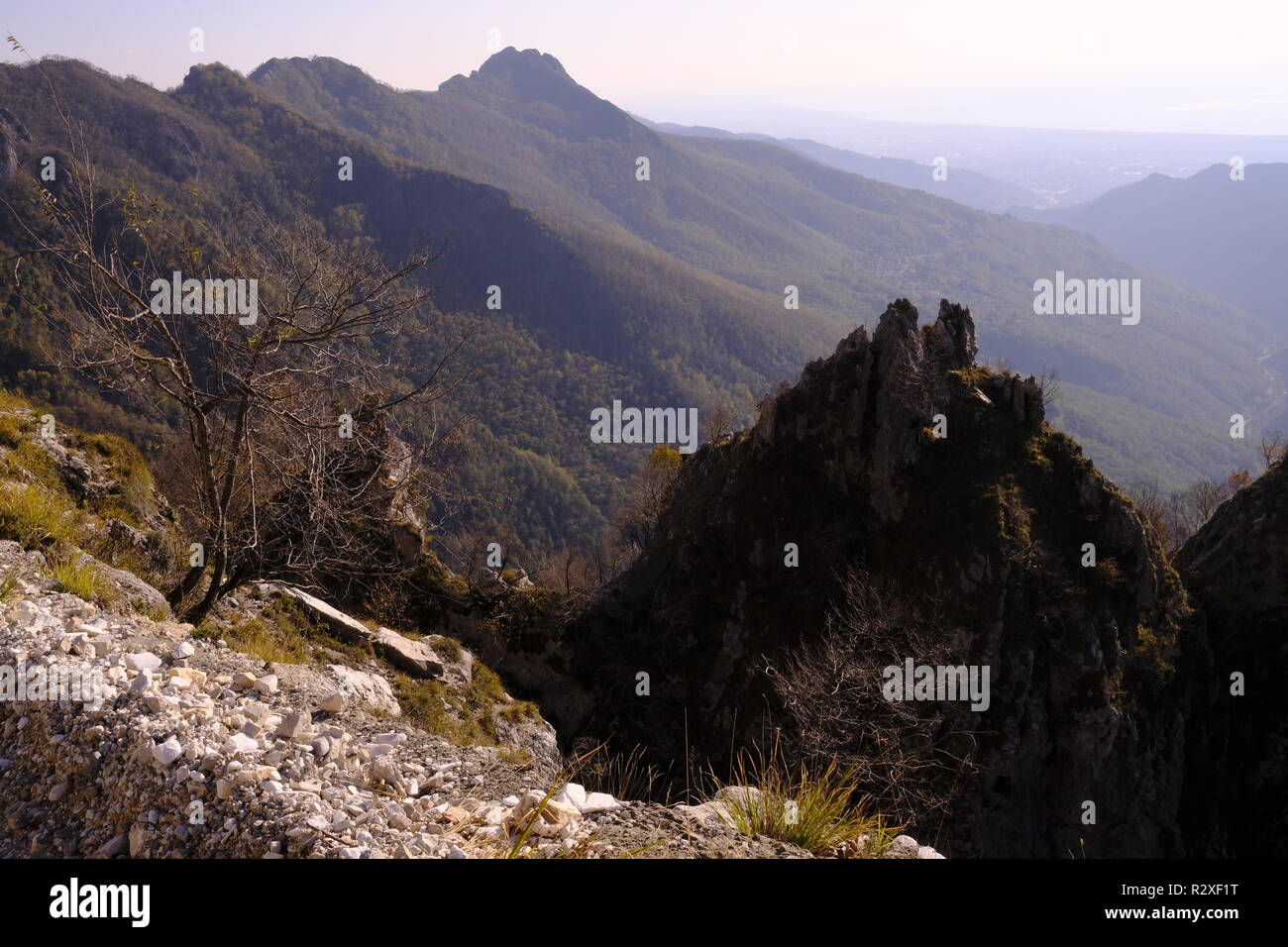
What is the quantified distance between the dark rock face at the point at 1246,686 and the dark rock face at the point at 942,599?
1.54 m

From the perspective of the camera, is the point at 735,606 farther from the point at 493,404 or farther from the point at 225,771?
the point at 493,404

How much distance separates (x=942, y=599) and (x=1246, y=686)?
1011 cm

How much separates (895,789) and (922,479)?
29.2ft

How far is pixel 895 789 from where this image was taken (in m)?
16.1

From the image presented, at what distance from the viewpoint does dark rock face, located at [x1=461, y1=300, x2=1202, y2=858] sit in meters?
18.7

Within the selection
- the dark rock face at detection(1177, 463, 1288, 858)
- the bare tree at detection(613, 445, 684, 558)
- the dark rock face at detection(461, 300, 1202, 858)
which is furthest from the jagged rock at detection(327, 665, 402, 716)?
the bare tree at detection(613, 445, 684, 558)

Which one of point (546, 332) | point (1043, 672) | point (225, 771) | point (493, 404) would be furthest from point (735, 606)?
point (546, 332)

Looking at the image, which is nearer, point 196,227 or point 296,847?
point 296,847

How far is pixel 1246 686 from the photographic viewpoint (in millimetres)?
21547

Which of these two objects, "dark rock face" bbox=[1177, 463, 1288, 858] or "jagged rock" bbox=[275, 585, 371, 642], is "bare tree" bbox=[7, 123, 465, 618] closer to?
"jagged rock" bbox=[275, 585, 371, 642]

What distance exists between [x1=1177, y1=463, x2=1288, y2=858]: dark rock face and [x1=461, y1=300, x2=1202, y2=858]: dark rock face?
1.54 metres

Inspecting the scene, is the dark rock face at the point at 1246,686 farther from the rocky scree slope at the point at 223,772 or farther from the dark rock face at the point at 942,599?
the rocky scree slope at the point at 223,772
